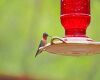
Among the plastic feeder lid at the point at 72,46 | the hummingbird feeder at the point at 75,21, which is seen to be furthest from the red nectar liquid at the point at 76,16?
the plastic feeder lid at the point at 72,46

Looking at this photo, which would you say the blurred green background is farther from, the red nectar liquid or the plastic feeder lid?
the plastic feeder lid

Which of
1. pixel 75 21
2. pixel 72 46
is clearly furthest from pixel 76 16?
pixel 72 46

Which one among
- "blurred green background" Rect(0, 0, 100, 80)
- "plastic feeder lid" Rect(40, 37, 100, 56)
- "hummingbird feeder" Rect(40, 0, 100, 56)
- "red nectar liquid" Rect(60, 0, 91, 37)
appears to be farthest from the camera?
"blurred green background" Rect(0, 0, 100, 80)

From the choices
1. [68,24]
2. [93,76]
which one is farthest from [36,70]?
[68,24]

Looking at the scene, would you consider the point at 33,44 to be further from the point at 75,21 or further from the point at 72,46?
the point at 72,46

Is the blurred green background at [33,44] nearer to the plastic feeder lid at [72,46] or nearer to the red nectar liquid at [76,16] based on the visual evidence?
the red nectar liquid at [76,16]

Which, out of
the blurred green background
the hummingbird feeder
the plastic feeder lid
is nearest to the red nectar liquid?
the hummingbird feeder
